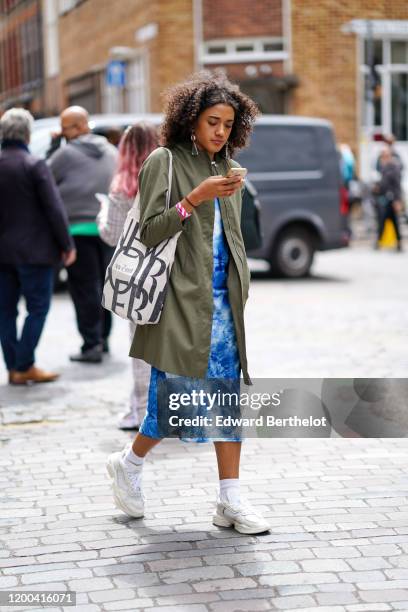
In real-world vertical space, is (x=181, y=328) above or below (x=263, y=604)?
above

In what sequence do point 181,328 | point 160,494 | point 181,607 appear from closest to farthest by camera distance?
point 181,607 → point 181,328 → point 160,494

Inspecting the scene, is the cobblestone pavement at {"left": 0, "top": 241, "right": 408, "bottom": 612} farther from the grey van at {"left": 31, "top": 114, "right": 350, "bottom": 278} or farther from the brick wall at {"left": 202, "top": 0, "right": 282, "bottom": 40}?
the brick wall at {"left": 202, "top": 0, "right": 282, "bottom": 40}

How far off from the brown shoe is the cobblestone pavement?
0.53 metres

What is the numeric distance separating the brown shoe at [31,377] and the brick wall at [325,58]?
57.9ft

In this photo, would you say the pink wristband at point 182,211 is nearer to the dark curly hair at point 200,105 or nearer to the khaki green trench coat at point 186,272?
the khaki green trench coat at point 186,272

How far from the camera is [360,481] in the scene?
5.36 metres

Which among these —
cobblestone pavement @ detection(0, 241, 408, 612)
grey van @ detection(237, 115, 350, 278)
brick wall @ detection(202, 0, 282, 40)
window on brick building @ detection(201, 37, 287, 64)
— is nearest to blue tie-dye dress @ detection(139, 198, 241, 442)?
cobblestone pavement @ detection(0, 241, 408, 612)

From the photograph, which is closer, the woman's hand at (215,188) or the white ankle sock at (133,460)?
the woman's hand at (215,188)

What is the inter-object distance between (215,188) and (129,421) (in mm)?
2632

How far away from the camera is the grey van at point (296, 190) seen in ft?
47.6

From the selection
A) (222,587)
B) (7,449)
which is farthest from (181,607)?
(7,449)

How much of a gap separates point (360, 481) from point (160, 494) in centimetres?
95

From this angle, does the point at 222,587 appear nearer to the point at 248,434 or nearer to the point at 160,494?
the point at 248,434

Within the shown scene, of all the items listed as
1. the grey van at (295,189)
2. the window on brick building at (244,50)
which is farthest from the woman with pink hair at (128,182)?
the window on brick building at (244,50)
